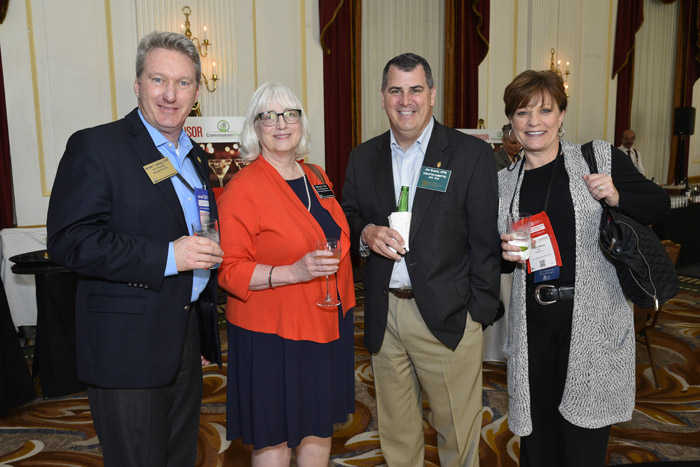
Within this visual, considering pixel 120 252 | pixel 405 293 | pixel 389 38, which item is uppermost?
pixel 389 38

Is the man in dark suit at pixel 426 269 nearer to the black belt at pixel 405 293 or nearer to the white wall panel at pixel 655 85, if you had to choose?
the black belt at pixel 405 293

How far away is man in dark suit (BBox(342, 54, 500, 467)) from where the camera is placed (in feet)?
6.64

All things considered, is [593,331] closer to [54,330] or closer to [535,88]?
[535,88]

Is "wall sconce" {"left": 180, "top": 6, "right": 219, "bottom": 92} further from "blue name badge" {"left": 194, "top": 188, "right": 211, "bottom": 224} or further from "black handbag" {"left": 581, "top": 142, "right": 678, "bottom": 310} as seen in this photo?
"black handbag" {"left": 581, "top": 142, "right": 678, "bottom": 310}

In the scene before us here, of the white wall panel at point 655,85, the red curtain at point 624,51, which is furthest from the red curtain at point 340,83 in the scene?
the white wall panel at point 655,85

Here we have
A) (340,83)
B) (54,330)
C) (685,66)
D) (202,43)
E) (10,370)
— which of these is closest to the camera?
(10,370)

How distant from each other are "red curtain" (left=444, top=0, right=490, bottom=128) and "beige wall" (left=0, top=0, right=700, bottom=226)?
0.81 ft

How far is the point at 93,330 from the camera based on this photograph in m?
1.58

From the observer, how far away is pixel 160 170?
1.64 m

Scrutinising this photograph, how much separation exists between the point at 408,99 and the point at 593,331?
1.11 m

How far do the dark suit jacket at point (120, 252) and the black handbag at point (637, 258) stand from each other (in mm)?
1451

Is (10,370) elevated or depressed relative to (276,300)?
depressed

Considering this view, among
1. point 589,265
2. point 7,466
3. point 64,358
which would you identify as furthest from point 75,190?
point 64,358

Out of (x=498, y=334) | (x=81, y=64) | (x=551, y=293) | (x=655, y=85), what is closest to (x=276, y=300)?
(x=551, y=293)
